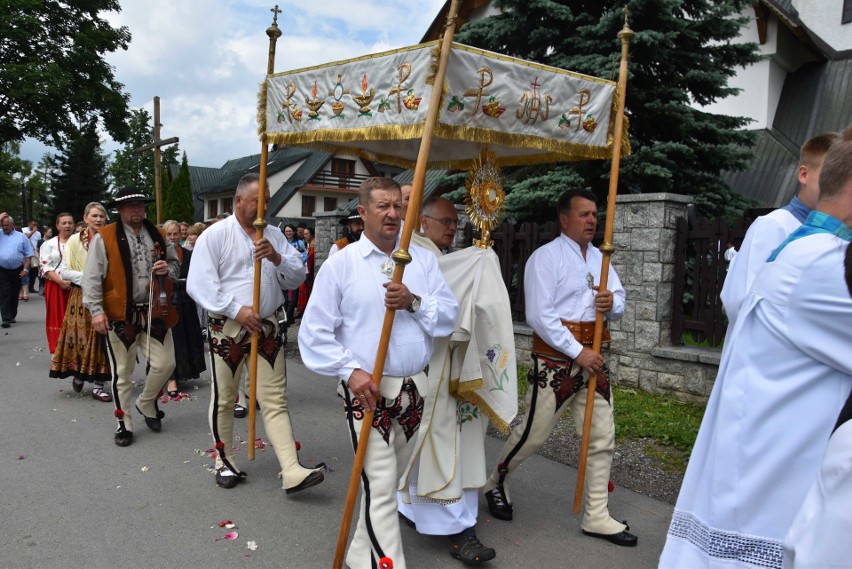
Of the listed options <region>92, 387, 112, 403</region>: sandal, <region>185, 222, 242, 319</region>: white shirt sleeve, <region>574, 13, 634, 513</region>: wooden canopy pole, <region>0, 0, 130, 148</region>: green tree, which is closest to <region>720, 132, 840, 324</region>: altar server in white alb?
<region>574, 13, 634, 513</region>: wooden canopy pole

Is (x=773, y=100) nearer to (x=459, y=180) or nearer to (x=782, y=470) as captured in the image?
(x=459, y=180)

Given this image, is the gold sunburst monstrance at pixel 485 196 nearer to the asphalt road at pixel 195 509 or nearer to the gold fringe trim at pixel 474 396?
the gold fringe trim at pixel 474 396

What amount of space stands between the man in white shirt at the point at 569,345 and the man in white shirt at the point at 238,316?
147cm

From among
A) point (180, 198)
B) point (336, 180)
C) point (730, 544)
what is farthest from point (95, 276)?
point (180, 198)

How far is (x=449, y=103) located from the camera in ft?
11.4

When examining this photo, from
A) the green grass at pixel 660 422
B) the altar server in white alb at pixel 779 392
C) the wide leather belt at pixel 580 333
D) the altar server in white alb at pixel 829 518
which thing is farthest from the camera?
the green grass at pixel 660 422

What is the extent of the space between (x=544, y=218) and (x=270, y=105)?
6237 millimetres

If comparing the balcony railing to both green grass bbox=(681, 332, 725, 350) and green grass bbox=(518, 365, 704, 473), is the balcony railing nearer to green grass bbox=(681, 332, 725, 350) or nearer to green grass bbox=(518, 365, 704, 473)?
green grass bbox=(681, 332, 725, 350)

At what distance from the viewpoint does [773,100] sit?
1869cm

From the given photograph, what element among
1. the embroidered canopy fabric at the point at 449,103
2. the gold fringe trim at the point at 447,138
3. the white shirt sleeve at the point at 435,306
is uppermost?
the embroidered canopy fabric at the point at 449,103

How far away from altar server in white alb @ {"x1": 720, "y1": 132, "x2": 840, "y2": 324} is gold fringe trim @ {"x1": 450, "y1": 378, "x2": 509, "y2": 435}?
1436 millimetres

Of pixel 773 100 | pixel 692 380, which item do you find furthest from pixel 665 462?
pixel 773 100

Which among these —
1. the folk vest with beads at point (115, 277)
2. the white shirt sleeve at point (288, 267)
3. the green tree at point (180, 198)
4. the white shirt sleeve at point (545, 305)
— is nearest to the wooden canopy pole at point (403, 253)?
the white shirt sleeve at point (545, 305)

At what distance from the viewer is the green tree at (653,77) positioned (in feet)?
31.0
